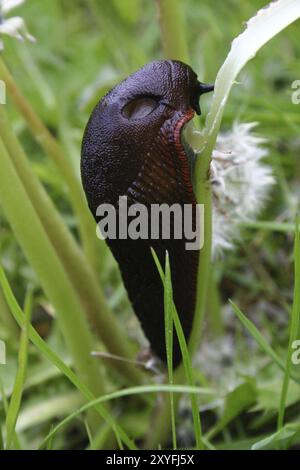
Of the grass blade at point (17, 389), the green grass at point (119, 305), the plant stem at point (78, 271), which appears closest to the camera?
the grass blade at point (17, 389)

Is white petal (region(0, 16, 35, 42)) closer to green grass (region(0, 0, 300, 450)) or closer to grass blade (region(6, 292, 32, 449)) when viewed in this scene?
green grass (region(0, 0, 300, 450))

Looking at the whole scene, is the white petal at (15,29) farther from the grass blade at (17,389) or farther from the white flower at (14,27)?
the grass blade at (17,389)

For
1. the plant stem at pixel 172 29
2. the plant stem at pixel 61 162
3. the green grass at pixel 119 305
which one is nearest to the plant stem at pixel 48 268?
the green grass at pixel 119 305

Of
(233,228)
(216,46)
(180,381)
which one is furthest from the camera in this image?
(216,46)

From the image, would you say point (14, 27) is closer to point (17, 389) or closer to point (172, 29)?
point (172, 29)

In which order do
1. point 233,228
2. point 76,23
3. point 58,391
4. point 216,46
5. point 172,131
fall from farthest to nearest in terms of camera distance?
point 76,23, point 216,46, point 58,391, point 233,228, point 172,131

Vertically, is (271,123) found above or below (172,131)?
above
